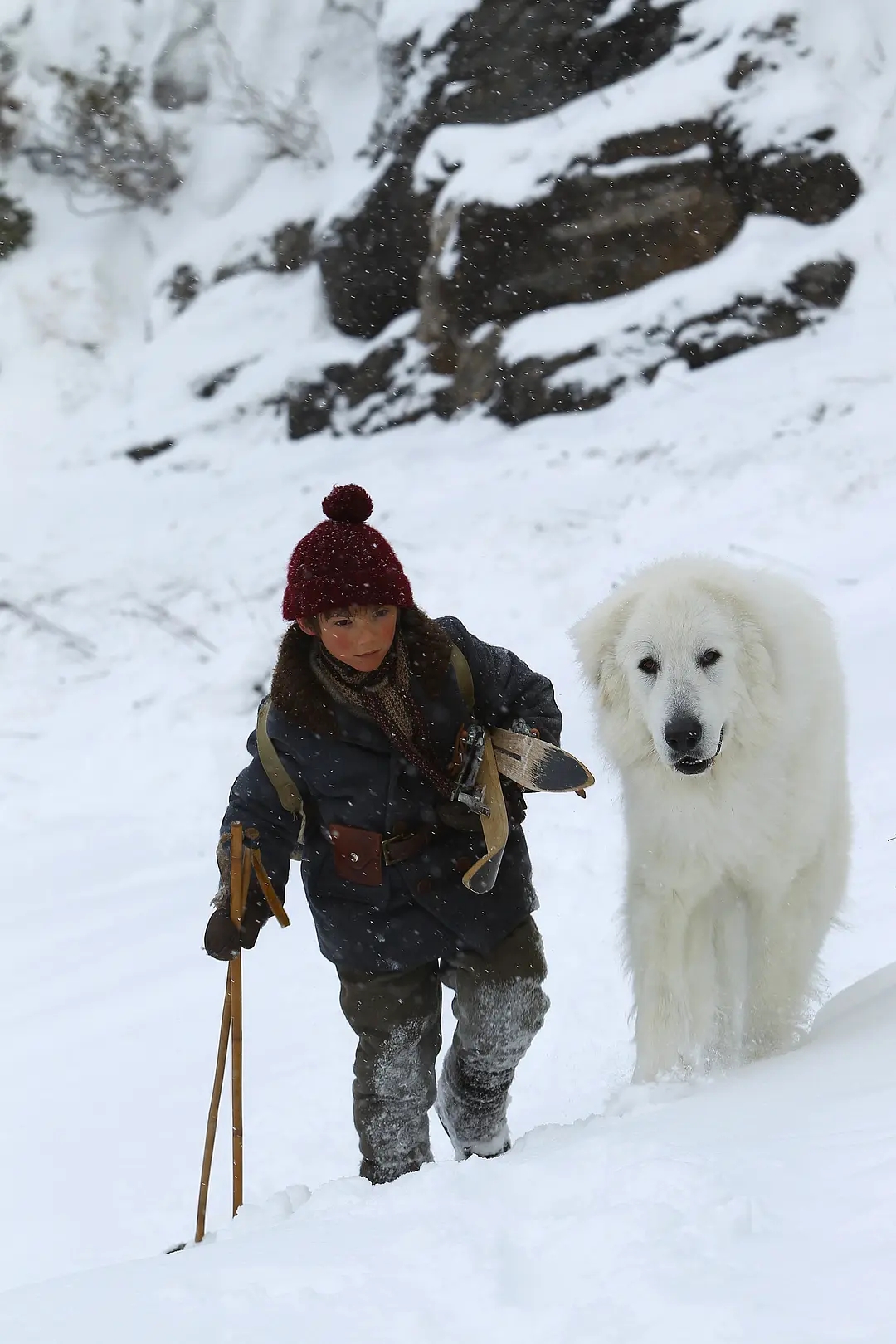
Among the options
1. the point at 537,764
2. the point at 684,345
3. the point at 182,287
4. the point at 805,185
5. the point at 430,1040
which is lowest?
the point at 430,1040

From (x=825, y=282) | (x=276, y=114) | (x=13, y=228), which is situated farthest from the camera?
(x=13, y=228)

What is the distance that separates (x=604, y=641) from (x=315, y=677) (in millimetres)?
785

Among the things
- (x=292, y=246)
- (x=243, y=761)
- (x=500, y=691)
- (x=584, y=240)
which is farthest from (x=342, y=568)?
(x=292, y=246)

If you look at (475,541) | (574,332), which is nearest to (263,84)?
(574,332)

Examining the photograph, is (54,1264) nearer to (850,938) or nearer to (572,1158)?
(572,1158)

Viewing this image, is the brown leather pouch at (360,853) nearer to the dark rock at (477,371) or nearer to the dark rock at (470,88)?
the dark rock at (477,371)

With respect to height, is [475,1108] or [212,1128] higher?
[212,1128]

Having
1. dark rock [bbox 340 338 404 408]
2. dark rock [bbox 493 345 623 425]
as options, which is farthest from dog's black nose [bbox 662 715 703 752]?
dark rock [bbox 340 338 404 408]

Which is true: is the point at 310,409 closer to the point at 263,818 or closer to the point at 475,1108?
the point at 263,818

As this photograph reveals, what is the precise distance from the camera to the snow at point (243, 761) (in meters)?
1.35

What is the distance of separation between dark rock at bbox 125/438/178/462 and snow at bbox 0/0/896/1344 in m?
0.18

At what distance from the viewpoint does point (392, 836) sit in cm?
258

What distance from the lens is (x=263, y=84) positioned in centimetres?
1190

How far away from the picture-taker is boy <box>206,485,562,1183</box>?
2.48 m
